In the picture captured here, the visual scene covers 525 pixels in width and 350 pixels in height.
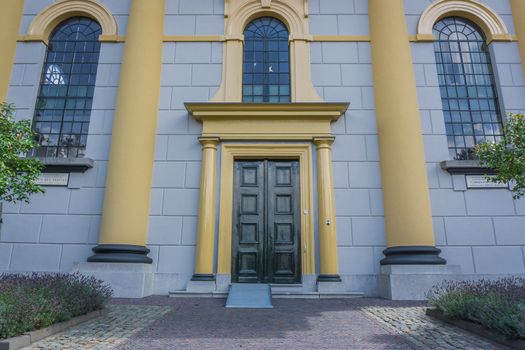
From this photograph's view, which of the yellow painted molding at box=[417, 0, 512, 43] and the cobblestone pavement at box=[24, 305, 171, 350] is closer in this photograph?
the cobblestone pavement at box=[24, 305, 171, 350]

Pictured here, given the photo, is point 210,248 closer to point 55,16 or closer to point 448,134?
point 448,134

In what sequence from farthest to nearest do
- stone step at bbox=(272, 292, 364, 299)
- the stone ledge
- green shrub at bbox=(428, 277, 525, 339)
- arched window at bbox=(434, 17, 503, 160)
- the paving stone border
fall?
arched window at bbox=(434, 17, 503, 160), stone step at bbox=(272, 292, 364, 299), the stone ledge, green shrub at bbox=(428, 277, 525, 339), the paving stone border

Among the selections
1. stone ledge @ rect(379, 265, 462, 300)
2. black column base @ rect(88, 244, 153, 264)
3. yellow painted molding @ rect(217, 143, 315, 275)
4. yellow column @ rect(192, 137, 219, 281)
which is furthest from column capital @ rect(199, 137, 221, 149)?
stone ledge @ rect(379, 265, 462, 300)

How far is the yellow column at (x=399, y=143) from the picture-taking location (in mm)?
8734

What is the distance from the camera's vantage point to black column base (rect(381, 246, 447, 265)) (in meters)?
8.36

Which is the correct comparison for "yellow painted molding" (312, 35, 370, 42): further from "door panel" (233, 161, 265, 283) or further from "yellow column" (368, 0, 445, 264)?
"door panel" (233, 161, 265, 283)

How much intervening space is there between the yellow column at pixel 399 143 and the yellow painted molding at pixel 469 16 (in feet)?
2.84

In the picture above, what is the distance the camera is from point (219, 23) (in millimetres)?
11047

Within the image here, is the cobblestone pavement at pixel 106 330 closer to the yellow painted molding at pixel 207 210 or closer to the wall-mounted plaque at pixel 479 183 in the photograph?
the yellow painted molding at pixel 207 210

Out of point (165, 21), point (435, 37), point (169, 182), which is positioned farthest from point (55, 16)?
point (435, 37)

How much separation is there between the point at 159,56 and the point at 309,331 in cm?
874

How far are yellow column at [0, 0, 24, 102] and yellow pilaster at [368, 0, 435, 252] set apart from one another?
1061cm

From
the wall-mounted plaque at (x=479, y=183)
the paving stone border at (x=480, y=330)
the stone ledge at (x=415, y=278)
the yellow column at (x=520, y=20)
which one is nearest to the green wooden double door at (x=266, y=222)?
the stone ledge at (x=415, y=278)

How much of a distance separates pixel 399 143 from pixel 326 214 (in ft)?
8.60
